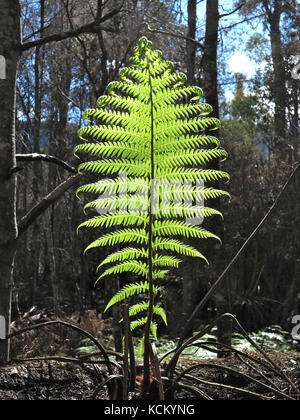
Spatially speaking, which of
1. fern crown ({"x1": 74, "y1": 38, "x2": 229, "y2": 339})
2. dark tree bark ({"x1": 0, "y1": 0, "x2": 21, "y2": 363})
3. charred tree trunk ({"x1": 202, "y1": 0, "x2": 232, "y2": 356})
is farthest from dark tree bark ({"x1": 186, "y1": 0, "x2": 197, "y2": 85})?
fern crown ({"x1": 74, "y1": 38, "x2": 229, "y2": 339})

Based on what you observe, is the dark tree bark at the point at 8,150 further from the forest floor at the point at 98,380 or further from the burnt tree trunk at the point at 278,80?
the burnt tree trunk at the point at 278,80

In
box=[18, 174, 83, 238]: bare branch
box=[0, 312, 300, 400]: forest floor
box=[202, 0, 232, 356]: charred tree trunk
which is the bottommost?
box=[0, 312, 300, 400]: forest floor

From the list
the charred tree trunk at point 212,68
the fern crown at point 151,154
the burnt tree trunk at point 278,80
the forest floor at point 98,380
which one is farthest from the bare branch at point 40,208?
the burnt tree trunk at point 278,80

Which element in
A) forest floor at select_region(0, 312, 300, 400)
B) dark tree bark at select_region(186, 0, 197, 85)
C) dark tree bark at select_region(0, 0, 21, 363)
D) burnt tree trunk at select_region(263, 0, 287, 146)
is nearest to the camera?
forest floor at select_region(0, 312, 300, 400)

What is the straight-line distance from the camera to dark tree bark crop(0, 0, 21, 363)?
2.35m

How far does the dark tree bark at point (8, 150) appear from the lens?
7.72ft

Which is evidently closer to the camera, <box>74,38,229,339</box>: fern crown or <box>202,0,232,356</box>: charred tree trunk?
<box>74,38,229,339</box>: fern crown

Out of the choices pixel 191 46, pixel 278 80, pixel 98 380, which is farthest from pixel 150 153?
pixel 278 80

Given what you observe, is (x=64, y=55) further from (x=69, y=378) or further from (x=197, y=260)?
(x=69, y=378)

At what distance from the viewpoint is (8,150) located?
8.08 feet

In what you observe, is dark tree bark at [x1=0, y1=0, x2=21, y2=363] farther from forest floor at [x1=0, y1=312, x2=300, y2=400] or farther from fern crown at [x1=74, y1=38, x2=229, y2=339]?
fern crown at [x1=74, y1=38, x2=229, y2=339]

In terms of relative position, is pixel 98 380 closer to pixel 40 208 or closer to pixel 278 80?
pixel 40 208

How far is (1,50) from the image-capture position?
8.45ft

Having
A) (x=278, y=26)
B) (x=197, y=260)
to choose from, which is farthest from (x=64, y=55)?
(x=278, y=26)
